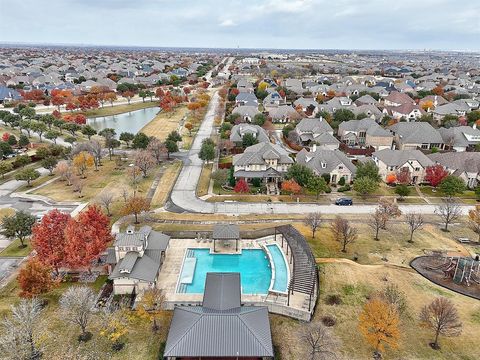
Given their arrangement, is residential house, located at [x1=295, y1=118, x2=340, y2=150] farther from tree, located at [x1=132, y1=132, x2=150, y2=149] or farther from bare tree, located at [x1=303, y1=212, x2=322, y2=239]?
bare tree, located at [x1=303, y1=212, x2=322, y2=239]

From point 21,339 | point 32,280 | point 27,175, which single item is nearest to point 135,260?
point 32,280

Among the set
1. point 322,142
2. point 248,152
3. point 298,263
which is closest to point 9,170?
point 248,152

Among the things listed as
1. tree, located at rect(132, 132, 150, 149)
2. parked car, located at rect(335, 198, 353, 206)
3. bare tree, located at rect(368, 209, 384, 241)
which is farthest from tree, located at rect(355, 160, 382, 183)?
tree, located at rect(132, 132, 150, 149)

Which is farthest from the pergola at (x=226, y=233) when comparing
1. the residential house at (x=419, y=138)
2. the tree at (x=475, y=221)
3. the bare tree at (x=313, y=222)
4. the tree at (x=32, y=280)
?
the residential house at (x=419, y=138)

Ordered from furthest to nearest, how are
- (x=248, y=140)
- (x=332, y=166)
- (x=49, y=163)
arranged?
(x=248, y=140) < (x=49, y=163) < (x=332, y=166)

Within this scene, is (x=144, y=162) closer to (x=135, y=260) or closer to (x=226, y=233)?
(x=226, y=233)

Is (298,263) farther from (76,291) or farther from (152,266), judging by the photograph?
(76,291)

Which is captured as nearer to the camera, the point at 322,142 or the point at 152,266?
the point at 152,266
